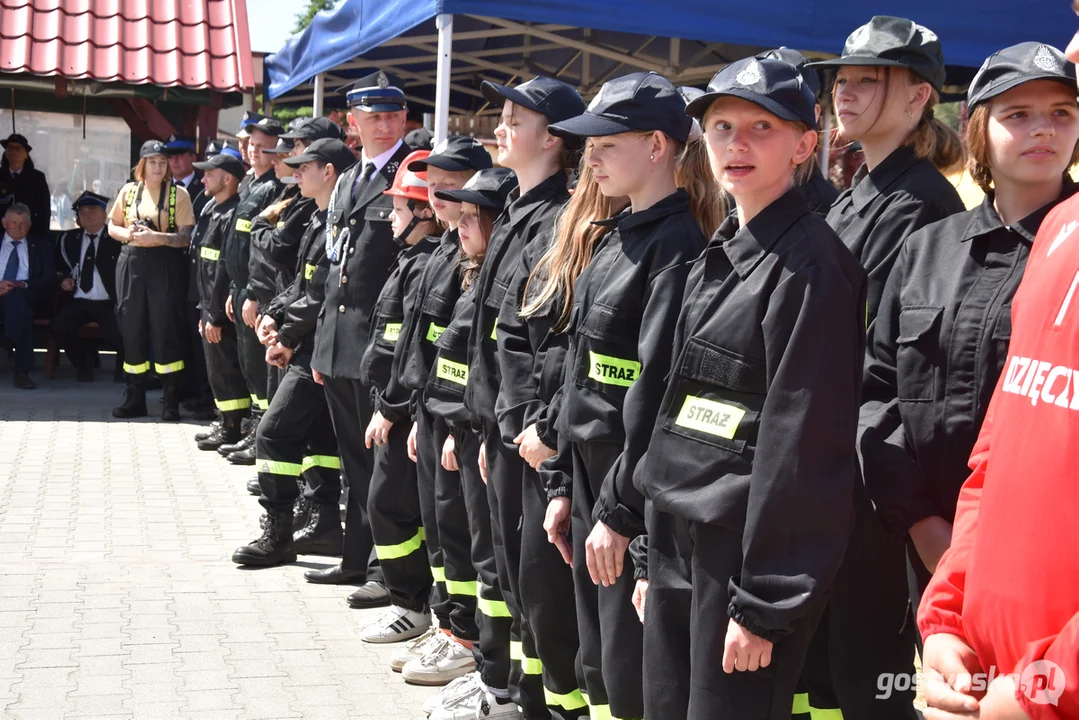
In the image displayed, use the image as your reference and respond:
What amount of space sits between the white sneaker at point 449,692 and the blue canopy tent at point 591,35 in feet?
9.29

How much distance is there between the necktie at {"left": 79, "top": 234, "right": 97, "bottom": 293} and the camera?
12234 millimetres

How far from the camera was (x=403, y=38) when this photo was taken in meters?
8.47

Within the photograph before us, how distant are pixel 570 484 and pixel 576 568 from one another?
0.76ft

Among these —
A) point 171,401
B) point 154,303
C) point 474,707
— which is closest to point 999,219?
point 474,707

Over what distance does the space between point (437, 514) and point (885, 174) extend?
2.18 metres

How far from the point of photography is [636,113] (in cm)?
331

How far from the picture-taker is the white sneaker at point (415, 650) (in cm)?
488

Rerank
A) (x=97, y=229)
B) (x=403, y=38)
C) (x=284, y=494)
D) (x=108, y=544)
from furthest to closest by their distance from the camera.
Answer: (x=97, y=229) → (x=403, y=38) → (x=108, y=544) → (x=284, y=494)

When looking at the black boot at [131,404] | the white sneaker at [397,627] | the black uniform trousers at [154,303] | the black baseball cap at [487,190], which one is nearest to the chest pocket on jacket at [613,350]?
the black baseball cap at [487,190]

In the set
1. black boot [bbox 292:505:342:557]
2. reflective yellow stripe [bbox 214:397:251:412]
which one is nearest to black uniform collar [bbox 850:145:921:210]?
black boot [bbox 292:505:342:557]

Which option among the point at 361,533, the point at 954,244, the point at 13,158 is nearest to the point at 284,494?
the point at 361,533

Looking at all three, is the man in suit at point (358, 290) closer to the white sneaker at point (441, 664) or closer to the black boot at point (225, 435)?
the white sneaker at point (441, 664)

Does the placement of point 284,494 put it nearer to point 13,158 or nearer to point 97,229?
point 97,229

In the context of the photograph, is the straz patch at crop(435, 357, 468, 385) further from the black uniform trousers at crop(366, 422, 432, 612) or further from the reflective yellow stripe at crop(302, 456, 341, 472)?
the reflective yellow stripe at crop(302, 456, 341, 472)
